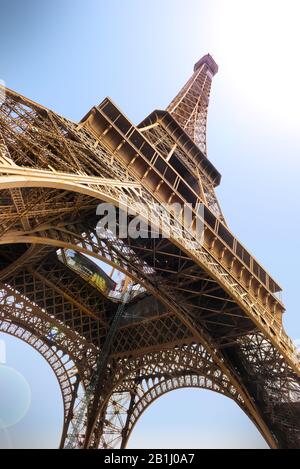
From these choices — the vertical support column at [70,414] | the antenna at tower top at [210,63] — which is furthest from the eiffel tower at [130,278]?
the antenna at tower top at [210,63]

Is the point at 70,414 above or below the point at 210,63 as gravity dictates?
below

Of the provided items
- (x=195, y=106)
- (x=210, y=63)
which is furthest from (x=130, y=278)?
(x=210, y=63)

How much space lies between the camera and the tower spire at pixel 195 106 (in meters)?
28.0

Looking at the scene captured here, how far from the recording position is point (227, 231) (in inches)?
739

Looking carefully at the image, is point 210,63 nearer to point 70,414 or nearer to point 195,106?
point 195,106

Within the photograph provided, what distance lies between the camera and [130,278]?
730 inches

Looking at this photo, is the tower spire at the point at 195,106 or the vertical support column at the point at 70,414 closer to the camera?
the vertical support column at the point at 70,414

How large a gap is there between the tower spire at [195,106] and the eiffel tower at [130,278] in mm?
201

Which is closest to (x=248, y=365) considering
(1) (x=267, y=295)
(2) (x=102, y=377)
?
(1) (x=267, y=295)

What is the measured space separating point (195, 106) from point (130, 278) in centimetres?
1696

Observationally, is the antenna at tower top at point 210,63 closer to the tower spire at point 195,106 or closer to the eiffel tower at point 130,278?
the tower spire at point 195,106

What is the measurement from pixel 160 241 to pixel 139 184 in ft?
8.81


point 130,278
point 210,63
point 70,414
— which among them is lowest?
point 70,414

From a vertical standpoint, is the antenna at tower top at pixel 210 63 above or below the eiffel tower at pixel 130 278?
above
